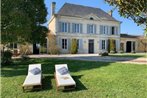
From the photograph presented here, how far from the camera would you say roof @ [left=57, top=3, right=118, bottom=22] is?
42.8 m

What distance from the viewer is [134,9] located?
659 centimetres

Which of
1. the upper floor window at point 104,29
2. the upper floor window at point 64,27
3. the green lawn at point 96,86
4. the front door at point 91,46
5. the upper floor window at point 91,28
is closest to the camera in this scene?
the green lawn at point 96,86

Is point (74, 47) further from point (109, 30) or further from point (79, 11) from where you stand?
point (109, 30)

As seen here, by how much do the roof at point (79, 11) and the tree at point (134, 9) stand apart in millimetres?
35171

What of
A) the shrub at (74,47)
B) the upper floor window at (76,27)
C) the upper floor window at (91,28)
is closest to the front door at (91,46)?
the upper floor window at (91,28)

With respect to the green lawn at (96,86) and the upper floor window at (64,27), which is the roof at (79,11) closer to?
the upper floor window at (64,27)

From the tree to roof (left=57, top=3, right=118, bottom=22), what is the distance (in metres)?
35.2

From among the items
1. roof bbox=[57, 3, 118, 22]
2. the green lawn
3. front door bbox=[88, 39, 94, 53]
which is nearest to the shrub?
front door bbox=[88, 39, 94, 53]

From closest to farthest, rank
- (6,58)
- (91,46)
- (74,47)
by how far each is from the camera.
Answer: (6,58) < (74,47) < (91,46)

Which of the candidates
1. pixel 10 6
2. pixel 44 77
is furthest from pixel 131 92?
pixel 10 6

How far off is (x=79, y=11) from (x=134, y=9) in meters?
38.5

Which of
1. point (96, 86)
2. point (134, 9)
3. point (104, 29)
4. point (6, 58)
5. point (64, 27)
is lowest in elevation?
point (96, 86)

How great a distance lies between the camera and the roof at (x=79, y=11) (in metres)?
42.8

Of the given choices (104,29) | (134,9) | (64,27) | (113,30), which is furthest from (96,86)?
(113,30)
